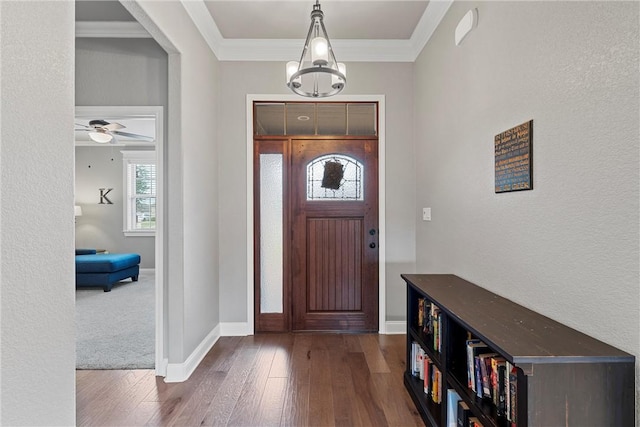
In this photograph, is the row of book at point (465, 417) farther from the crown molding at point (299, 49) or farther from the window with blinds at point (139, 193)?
the window with blinds at point (139, 193)

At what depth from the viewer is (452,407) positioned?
171cm

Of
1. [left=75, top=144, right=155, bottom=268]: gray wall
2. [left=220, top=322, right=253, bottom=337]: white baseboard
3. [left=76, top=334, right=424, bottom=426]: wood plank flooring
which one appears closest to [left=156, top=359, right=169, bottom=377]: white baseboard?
[left=76, top=334, right=424, bottom=426]: wood plank flooring

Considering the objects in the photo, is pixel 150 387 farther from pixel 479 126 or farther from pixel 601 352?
pixel 479 126

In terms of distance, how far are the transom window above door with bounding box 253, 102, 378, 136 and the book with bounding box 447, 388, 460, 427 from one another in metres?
2.51

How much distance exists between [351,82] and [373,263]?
1923mm

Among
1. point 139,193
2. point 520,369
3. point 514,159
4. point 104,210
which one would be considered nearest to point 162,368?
point 520,369

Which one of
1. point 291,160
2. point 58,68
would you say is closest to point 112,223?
point 291,160

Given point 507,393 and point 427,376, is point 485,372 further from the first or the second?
point 427,376

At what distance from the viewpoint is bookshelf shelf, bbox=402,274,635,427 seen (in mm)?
1068

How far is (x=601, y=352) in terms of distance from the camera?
3.59ft

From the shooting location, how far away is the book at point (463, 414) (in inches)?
61.9

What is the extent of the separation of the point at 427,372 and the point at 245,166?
2.48 metres

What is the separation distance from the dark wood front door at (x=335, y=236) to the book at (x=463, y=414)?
5.93 feet

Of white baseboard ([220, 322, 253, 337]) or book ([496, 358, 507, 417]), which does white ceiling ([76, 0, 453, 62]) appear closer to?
book ([496, 358, 507, 417])
